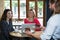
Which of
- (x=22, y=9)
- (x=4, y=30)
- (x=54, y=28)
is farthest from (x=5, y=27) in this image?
(x=22, y=9)

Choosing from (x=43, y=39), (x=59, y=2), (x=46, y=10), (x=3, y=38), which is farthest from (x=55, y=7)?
(x=46, y=10)

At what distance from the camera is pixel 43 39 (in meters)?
2.60

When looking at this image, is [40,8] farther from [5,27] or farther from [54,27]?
[54,27]

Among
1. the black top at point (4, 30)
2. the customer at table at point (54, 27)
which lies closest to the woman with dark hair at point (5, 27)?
the black top at point (4, 30)

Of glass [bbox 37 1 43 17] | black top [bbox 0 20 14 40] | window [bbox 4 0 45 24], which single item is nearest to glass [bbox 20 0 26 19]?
window [bbox 4 0 45 24]

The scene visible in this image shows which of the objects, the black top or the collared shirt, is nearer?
the collared shirt

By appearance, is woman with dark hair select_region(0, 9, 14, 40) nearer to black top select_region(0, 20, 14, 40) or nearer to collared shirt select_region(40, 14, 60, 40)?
black top select_region(0, 20, 14, 40)

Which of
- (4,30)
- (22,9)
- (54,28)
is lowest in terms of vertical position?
(4,30)

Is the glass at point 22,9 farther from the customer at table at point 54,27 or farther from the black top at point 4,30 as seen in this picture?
the customer at table at point 54,27

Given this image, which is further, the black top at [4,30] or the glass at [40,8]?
the glass at [40,8]

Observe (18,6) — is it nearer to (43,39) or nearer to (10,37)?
(10,37)

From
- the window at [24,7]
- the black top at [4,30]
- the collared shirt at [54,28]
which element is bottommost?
Answer: the black top at [4,30]

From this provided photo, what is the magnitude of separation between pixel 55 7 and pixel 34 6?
5266mm

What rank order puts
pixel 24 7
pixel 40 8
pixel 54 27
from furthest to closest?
1. pixel 24 7
2. pixel 40 8
3. pixel 54 27
